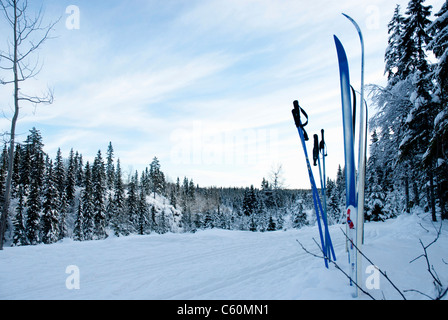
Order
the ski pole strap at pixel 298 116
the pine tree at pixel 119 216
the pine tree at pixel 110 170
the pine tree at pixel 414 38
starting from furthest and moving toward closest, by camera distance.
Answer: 1. the pine tree at pixel 110 170
2. the pine tree at pixel 119 216
3. the pine tree at pixel 414 38
4. the ski pole strap at pixel 298 116

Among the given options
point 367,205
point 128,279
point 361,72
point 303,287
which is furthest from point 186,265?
point 367,205

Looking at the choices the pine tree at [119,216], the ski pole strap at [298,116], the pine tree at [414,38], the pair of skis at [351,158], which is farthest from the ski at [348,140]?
the pine tree at [119,216]

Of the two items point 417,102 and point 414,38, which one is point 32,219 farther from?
point 414,38

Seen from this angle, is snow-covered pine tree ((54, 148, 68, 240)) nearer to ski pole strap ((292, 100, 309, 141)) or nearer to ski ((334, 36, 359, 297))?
ski pole strap ((292, 100, 309, 141))

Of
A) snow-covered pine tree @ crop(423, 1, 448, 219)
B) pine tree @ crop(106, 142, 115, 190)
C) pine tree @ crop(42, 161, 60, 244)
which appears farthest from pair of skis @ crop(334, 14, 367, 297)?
pine tree @ crop(106, 142, 115, 190)

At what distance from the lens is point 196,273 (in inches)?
232

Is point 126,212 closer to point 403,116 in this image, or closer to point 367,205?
point 367,205

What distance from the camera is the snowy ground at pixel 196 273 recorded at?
14.3ft

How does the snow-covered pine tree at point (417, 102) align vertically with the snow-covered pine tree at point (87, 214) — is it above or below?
above

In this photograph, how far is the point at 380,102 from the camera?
1490cm

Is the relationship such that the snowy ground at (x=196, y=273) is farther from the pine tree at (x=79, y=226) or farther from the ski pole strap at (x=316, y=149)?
the pine tree at (x=79, y=226)
